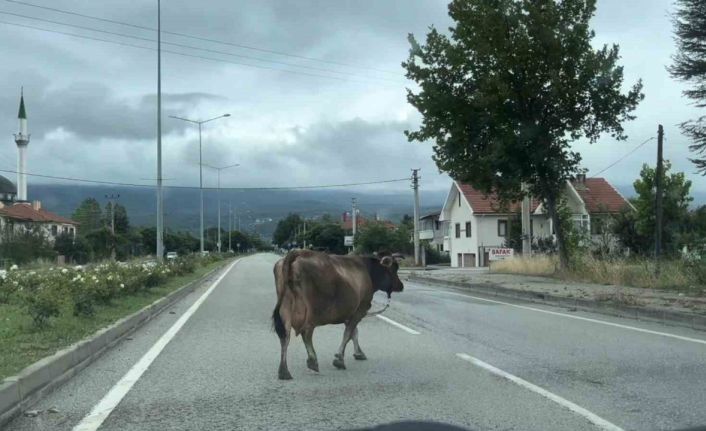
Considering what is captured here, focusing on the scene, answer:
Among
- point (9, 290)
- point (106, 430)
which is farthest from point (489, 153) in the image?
point (106, 430)

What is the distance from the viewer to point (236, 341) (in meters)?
11.3

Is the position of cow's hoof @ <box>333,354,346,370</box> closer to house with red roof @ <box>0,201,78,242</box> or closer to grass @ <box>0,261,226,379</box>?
grass @ <box>0,261,226,379</box>

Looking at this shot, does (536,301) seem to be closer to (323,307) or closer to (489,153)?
(489,153)

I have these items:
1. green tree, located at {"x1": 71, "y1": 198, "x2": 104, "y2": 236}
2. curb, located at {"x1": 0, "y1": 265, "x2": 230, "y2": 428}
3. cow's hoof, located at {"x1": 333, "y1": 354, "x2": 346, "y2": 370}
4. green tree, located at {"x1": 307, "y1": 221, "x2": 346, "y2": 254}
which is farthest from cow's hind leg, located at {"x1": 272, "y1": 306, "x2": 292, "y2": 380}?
green tree, located at {"x1": 71, "y1": 198, "x2": 104, "y2": 236}

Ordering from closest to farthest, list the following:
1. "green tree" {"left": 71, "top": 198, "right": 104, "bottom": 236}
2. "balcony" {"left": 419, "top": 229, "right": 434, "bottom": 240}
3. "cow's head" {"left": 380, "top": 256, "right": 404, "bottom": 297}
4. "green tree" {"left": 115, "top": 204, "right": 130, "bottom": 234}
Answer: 1. "cow's head" {"left": 380, "top": 256, "right": 404, "bottom": 297}
2. "balcony" {"left": 419, "top": 229, "right": 434, "bottom": 240}
3. "green tree" {"left": 115, "top": 204, "right": 130, "bottom": 234}
4. "green tree" {"left": 71, "top": 198, "right": 104, "bottom": 236}

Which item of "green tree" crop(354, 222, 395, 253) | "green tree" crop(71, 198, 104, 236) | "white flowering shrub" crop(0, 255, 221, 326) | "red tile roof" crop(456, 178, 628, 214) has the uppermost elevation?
"green tree" crop(71, 198, 104, 236)

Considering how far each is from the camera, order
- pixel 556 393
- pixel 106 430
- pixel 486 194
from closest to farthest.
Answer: pixel 106 430, pixel 556 393, pixel 486 194

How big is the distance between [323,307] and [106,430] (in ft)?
9.87

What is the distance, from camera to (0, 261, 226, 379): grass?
8.05 metres

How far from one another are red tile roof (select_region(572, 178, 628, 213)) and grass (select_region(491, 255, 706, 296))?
27.4 metres

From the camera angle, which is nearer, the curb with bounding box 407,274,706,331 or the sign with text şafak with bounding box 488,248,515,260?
the curb with bounding box 407,274,706,331

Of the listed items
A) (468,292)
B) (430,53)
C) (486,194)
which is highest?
(430,53)

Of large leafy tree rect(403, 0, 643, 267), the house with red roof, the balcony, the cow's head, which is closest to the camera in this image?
the cow's head

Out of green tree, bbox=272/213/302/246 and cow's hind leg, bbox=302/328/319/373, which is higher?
green tree, bbox=272/213/302/246
